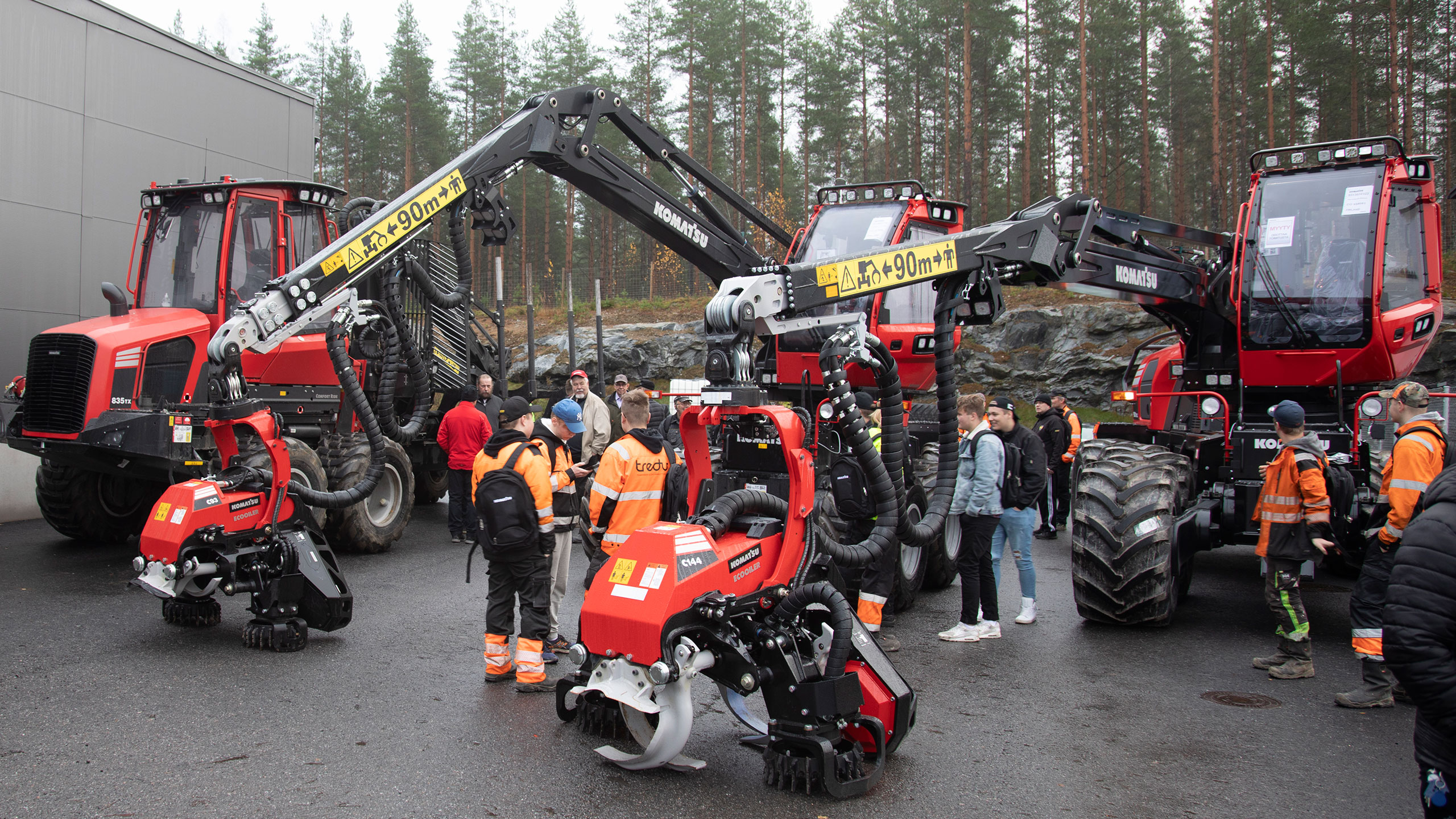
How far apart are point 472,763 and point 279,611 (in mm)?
2904

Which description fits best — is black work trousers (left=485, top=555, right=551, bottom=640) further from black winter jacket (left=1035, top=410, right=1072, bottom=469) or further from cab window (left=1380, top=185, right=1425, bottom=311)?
black winter jacket (left=1035, top=410, right=1072, bottom=469)

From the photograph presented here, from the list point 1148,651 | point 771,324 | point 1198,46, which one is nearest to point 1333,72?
point 1198,46

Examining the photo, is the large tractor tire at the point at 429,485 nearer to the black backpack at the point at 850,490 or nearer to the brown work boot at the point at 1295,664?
the black backpack at the point at 850,490

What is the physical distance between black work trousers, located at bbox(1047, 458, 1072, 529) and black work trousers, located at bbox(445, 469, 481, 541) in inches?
301

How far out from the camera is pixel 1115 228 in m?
7.80

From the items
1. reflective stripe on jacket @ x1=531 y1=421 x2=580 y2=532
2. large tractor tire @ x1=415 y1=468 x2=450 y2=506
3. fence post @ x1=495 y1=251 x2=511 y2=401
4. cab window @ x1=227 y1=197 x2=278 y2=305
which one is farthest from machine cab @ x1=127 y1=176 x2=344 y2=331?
large tractor tire @ x1=415 y1=468 x2=450 y2=506

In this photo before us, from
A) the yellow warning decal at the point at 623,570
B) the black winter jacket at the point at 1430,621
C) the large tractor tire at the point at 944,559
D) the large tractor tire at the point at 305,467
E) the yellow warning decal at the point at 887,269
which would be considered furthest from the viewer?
the large tractor tire at the point at 305,467

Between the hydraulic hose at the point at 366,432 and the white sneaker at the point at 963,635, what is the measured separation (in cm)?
458

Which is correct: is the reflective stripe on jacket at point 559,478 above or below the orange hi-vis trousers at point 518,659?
above

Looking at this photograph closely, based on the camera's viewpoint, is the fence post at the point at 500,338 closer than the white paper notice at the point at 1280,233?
No

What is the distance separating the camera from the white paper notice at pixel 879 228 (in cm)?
906

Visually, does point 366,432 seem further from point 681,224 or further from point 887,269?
point 887,269

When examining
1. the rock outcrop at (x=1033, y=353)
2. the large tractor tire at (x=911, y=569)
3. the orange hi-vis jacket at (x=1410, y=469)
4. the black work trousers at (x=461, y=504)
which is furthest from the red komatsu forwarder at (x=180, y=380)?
the rock outcrop at (x=1033, y=353)

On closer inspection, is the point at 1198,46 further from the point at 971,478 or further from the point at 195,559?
the point at 195,559
